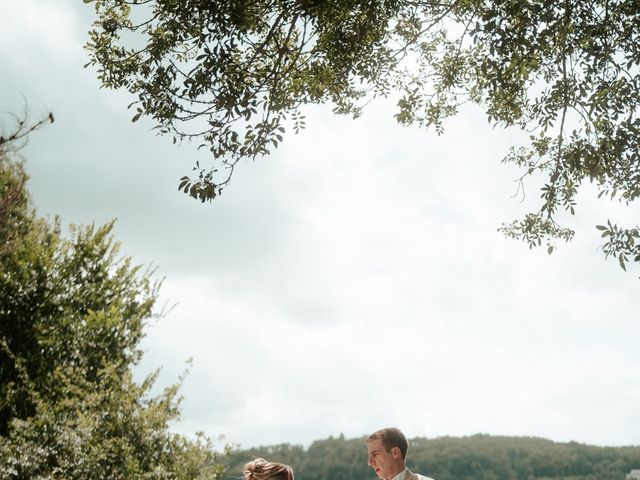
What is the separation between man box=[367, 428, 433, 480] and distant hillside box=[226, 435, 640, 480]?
113 m

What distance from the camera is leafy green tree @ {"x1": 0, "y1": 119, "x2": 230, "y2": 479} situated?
682 inches

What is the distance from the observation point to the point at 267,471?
22.8ft

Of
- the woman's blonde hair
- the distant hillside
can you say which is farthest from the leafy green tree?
the distant hillside

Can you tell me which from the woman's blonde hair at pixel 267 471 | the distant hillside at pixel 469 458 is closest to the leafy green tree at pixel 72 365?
the woman's blonde hair at pixel 267 471

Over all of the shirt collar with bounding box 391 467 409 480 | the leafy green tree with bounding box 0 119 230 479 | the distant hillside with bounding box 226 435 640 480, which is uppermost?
the distant hillside with bounding box 226 435 640 480

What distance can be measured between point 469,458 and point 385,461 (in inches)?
5199

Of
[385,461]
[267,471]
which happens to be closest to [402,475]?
[385,461]

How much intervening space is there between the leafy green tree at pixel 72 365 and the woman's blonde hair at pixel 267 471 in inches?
406

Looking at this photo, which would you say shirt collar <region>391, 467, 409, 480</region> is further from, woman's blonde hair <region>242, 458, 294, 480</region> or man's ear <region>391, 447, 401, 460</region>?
woman's blonde hair <region>242, 458, 294, 480</region>

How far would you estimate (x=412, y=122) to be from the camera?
12.4 meters

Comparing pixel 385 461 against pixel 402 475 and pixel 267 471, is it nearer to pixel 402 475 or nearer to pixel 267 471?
pixel 402 475

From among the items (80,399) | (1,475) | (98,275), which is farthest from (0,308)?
(1,475)

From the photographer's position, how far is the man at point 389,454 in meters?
6.64

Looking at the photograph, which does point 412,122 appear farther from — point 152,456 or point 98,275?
point 98,275
